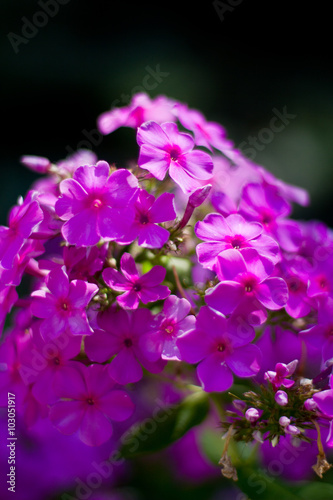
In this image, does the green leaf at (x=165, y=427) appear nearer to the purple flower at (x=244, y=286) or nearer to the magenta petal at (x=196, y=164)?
the purple flower at (x=244, y=286)

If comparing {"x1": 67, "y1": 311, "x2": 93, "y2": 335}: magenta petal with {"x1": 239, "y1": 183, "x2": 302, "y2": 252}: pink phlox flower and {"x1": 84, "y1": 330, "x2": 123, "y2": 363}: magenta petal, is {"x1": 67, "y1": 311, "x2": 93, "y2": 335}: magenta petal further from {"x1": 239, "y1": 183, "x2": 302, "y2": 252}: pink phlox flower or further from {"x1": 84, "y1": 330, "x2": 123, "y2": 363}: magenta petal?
{"x1": 239, "y1": 183, "x2": 302, "y2": 252}: pink phlox flower

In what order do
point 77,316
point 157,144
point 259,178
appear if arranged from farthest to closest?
1. point 259,178
2. point 157,144
3. point 77,316

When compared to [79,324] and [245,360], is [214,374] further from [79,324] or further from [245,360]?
[79,324]

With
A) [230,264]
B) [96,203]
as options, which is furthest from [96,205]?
Result: [230,264]

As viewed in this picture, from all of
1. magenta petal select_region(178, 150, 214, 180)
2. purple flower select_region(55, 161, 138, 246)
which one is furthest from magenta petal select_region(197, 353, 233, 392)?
magenta petal select_region(178, 150, 214, 180)

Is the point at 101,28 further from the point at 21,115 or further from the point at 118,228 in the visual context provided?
the point at 118,228

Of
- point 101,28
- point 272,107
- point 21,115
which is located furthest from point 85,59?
point 272,107
